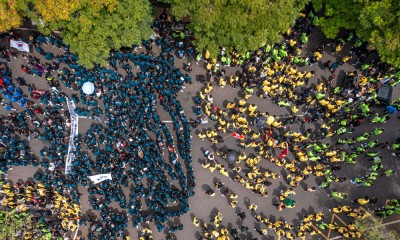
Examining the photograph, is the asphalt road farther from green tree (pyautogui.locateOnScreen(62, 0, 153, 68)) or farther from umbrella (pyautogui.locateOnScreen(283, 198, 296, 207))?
green tree (pyautogui.locateOnScreen(62, 0, 153, 68))

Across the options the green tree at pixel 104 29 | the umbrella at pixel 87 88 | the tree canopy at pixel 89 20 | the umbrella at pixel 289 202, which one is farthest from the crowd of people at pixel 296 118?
the umbrella at pixel 87 88

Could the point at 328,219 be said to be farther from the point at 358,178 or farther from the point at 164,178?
the point at 164,178

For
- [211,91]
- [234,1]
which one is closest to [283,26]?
[234,1]

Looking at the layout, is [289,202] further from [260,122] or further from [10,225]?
[10,225]

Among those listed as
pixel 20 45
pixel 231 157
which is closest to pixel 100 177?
pixel 231 157

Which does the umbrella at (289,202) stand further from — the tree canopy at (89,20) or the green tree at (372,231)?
the tree canopy at (89,20)

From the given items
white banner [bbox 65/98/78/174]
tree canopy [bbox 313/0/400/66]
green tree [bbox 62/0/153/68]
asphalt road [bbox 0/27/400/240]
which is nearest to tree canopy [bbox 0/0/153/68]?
green tree [bbox 62/0/153/68]
